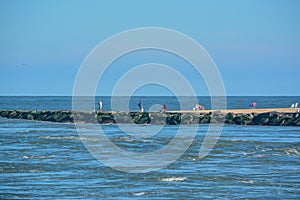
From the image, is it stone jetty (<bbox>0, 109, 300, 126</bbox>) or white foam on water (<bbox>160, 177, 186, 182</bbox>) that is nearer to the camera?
white foam on water (<bbox>160, 177, 186, 182</bbox>)

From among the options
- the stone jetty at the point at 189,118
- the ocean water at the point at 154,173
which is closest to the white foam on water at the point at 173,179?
the ocean water at the point at 154,173

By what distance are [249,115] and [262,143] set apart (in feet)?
65.3

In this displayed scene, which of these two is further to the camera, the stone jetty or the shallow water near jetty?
the stone jetty

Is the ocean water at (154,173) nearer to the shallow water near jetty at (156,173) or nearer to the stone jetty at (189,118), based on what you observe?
the shallow water near jetty at (156,173)

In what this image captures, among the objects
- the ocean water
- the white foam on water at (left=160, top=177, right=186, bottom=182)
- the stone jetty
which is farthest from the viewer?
the stone jetty

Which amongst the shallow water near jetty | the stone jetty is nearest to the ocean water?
the shallow water near jetty

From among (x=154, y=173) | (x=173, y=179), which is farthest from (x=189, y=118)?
(x=173, y=179)

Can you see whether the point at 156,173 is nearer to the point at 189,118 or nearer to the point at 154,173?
the point at 154,173

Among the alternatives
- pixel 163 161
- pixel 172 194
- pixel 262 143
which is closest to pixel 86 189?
pixel 172 194

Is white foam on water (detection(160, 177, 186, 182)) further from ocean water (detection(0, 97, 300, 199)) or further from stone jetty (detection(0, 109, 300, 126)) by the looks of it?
stone jetty (detection(0, 109, 300, 126))

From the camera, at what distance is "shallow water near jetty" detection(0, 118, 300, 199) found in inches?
755

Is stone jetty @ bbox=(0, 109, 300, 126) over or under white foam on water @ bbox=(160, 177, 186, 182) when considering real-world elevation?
over

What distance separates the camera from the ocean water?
62.7ft

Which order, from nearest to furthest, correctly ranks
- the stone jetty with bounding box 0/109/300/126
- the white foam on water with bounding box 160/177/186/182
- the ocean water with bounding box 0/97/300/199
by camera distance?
the ocean water with bounding box 0/97/300/199, the white foam on water with bounding box 160/177/186/182, the stone jetty with bounding box 0/109/300/126
